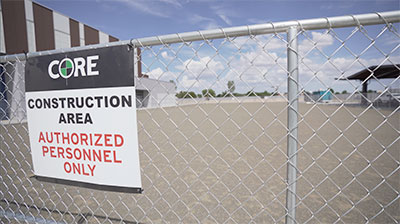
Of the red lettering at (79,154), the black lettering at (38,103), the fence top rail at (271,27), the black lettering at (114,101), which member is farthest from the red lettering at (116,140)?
the black lettering at (38,103)

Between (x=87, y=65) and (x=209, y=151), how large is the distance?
403cm

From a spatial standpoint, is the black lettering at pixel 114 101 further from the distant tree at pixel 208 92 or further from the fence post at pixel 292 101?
the fence post at pixel 292 101

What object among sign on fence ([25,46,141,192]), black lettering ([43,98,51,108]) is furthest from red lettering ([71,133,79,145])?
black lettering ([43,98,51,108])

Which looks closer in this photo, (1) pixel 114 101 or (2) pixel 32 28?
(1) pixel 114 101

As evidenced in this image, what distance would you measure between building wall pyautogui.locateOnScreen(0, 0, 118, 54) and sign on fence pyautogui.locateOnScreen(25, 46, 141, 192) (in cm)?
1435

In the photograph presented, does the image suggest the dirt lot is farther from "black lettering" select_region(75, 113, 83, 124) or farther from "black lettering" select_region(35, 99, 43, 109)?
"black lettering" select_region(35, 99, 43, 109)

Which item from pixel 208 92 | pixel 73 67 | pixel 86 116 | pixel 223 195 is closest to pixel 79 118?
pixel 86 116

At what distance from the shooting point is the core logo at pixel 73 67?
1.48 m

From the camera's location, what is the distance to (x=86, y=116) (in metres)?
1.50

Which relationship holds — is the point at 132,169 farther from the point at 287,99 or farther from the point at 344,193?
the point at 344,193

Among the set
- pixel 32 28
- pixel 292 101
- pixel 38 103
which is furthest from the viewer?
pixel 32 28

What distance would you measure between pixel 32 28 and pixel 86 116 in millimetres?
16528

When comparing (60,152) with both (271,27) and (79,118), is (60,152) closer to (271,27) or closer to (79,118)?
(79,118)

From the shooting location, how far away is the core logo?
1477 millimetres
